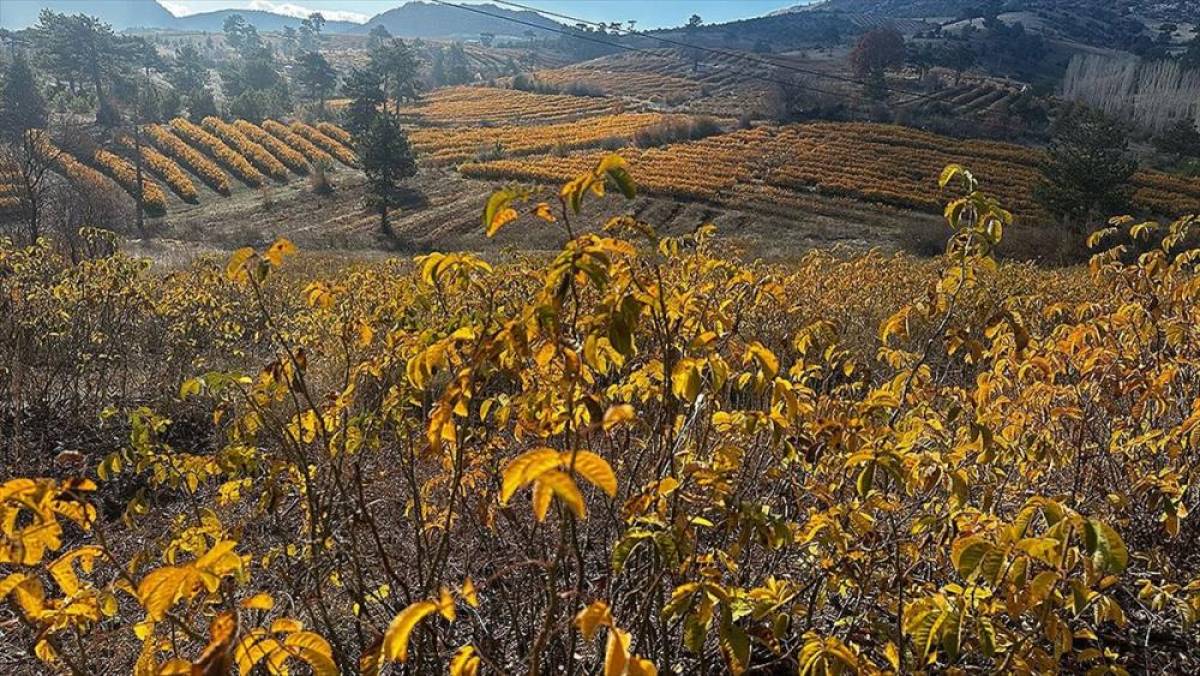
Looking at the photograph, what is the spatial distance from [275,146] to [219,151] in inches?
125

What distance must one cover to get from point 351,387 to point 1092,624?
2631 mm

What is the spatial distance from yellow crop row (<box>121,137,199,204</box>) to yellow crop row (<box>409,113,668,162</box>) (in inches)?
463

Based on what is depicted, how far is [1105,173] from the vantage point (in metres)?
24.1

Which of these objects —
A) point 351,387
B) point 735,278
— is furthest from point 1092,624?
point 351,387

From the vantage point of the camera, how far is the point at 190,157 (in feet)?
115

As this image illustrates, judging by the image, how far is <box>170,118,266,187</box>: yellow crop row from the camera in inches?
1367

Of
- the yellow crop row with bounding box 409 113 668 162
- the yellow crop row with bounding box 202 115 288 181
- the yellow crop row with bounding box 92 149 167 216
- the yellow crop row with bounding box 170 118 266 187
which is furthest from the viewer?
the yellow crop row with bounding box 409 113 668 162

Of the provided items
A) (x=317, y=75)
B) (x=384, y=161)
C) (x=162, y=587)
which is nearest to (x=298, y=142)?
(x=384, y=161)

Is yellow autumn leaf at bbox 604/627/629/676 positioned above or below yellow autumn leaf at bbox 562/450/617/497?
Answer: below

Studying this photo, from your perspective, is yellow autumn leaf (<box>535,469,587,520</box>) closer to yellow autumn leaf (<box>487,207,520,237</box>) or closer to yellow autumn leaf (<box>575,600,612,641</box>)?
yellow autumn leaf (<box>575,600,612,641</box>)

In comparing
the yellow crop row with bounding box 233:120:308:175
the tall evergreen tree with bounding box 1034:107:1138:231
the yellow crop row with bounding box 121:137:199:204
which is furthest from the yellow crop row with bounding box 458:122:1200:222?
the yellow crop row with bounding box 121:137:199:204

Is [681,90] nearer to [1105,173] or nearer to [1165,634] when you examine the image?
[1105,173]

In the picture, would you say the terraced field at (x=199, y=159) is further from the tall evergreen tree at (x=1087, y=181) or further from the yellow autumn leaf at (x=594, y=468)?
the tall evergreen tree at (x=1087, y=181)

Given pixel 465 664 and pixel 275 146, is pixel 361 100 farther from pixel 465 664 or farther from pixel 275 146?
pixel 465 664
